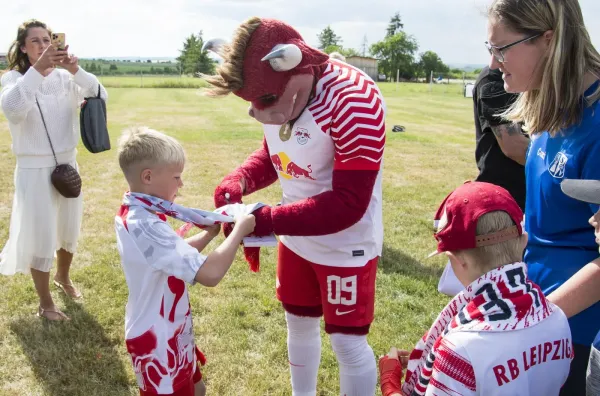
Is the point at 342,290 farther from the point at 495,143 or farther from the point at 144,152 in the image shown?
the point at 495,143

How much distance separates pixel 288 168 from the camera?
229cm

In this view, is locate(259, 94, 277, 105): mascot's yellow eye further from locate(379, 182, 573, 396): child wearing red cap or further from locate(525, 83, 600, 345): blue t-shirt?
locate(525, 83, 600, 345): blue t-shirt

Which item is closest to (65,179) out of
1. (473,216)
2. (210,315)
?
(210,315)

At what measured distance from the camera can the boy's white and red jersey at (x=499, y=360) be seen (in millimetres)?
1382

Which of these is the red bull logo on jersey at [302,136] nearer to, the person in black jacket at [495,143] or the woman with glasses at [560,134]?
the woman with glasses at [560,134]

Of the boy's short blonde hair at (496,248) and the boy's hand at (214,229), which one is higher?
the boy's short blonde hair at (496,248)

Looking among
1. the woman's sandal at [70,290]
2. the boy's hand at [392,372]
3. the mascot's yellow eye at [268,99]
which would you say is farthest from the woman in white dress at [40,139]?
the boy's hand at [392,372]

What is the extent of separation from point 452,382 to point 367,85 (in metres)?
1.14

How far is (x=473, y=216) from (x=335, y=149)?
70cm

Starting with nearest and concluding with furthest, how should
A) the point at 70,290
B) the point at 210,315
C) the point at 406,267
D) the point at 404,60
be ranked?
the point at 210,315
the point at 70,290
the point at 406,267
the point at 404,60

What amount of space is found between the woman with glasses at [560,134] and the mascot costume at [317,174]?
53cm

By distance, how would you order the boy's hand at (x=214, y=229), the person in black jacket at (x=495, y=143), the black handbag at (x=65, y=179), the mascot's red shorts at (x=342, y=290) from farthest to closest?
1. the black handbag at (x=65, y=179)
2. the person in black jacket at (x=495, y=143)
3. the mascot's red shorts at (x=342, y=290)
4. the boy's hand at (x=214, y=229)

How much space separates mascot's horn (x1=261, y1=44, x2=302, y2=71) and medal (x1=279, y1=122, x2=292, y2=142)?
338mm

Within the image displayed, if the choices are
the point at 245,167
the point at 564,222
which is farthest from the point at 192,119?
the point at 564,222
